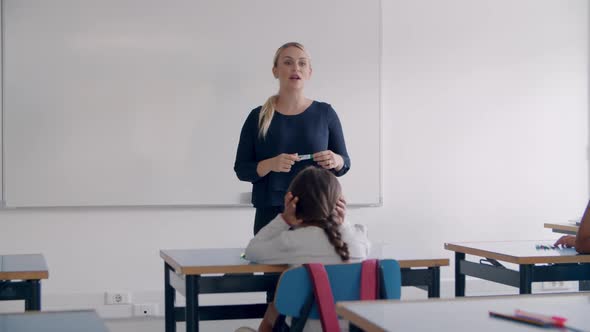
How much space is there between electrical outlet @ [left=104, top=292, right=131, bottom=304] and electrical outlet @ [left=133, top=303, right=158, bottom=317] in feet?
0.20

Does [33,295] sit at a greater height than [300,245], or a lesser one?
lesser

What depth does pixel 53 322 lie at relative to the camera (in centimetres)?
165

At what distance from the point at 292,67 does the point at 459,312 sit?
171cm

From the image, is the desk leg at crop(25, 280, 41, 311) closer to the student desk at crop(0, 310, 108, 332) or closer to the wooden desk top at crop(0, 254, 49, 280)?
the wooden desk top at crop(0, 254, 49, 280)

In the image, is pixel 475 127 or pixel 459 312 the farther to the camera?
pixel 475 127

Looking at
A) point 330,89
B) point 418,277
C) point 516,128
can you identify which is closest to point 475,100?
point 516,128

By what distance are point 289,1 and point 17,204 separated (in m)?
2.05

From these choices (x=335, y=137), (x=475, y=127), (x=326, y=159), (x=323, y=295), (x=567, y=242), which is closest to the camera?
(x=323, y=295)

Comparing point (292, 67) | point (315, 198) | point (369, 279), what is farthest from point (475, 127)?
point (369, 279)

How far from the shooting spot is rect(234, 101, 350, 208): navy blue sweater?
3085mm

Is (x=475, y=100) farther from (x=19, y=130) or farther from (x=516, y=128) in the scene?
(x=19, y=130)

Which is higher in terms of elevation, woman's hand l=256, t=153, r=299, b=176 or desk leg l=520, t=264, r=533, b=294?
woman's hand l=256, t=153, r=299, b=176

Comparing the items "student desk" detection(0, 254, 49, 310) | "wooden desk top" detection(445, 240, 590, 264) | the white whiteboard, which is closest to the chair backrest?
"wooden desk top" detection(445, 240, 590, 264)

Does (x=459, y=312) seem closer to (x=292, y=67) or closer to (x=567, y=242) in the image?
(x=292, y=67)
